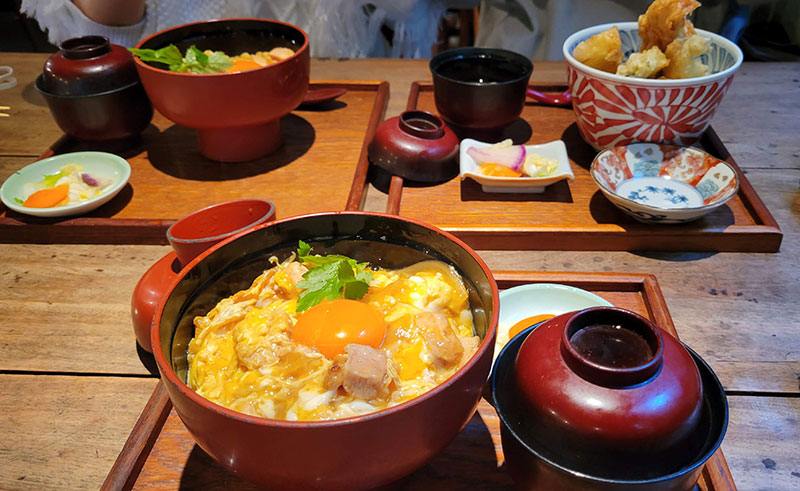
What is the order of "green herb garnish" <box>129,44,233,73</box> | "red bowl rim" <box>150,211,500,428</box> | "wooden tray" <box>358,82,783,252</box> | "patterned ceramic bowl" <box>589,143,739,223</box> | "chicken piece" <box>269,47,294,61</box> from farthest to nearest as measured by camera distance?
1. "chicken piece" <box>269,47,294,61</box>
2. "green herb garnish" <box>129,44,233,73</box>
3. "patterned ceramic bowl" <box>589,143,739,223</box>
4. "wooden tray" <box>358,82,783,252</box>
5. "red bowl rim" <box>150,211,500,428</box>

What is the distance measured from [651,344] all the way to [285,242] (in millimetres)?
656

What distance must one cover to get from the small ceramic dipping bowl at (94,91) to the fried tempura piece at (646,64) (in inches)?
64.8

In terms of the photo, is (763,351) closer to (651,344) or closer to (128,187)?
(651,344)

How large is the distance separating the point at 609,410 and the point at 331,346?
1.41 feet

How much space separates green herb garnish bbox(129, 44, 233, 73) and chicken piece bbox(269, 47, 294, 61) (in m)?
0.19

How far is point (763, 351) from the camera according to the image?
127 cm

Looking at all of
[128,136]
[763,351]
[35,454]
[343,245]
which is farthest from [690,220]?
[128,136]

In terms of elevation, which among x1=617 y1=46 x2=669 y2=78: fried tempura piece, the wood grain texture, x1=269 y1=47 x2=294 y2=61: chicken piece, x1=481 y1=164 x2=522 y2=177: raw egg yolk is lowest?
the wood grain texture

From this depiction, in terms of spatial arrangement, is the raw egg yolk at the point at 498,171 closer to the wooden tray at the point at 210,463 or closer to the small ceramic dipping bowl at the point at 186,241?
the small ceramic dipping bowl at the point at 186,241

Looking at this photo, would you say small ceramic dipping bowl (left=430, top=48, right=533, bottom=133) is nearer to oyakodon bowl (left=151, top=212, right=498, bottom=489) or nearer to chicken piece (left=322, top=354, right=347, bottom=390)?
oyakodon bowl (left=151, top=212, right=498, bottom=489)

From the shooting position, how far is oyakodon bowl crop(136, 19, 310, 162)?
184cm

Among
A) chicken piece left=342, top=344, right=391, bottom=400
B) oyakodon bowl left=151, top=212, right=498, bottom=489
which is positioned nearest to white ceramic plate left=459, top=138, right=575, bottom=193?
oyakodon bowl left=151, top=212, right=498, bottom=489

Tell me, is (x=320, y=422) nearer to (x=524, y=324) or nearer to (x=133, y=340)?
(x=524, y=324)

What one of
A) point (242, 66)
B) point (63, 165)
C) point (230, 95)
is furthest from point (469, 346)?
point (63, 165)
